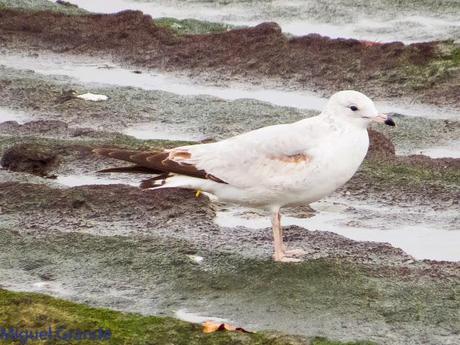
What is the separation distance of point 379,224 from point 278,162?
169 centimetres

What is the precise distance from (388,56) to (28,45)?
186 inches

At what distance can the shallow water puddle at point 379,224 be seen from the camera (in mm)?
8789

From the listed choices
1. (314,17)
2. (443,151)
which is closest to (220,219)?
(443,151)

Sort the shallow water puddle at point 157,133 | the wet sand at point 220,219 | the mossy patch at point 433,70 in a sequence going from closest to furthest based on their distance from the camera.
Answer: the wet sand at point 220,219 < the shallow water puddle at point 157,133 < the mossy patch at point 433,70

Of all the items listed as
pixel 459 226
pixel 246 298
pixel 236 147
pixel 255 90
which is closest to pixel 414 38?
pixel 255 90

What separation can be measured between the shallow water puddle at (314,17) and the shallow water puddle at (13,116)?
15.1ft

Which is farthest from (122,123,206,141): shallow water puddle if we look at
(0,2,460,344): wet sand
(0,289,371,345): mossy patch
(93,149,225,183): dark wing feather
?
(0,289,371,345): mossy patch

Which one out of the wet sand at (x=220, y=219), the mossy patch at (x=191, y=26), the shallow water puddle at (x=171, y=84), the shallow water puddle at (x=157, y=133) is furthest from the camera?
the mossy patch at (x=191, y=26)

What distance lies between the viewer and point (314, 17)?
1673cm

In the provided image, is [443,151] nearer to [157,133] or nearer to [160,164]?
[157,133]

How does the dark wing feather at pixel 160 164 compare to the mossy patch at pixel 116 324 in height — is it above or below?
above

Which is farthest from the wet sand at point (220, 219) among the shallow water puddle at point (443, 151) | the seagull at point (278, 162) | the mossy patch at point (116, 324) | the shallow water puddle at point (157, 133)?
the seagull at point (278, 162)

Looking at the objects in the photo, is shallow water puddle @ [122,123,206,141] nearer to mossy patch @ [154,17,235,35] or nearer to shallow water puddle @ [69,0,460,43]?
mossy patch @ [154,17,235,35]

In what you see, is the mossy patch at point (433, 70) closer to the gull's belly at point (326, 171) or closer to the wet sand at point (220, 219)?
the wet sand at point (220, 219)
